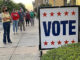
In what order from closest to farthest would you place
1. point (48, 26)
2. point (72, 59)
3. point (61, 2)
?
point (72, 59), point (48, 26), point (61, 2)

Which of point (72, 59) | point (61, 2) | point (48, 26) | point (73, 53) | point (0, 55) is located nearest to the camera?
A: point (72, 59)

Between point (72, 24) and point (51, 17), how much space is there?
0.59 metres

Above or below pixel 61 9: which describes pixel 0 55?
below

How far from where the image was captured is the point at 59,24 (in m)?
5.74

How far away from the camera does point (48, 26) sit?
5.73 meters

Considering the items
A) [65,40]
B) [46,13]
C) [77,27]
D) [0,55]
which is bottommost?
[0,55]

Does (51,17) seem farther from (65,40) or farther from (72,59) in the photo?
(72,59)

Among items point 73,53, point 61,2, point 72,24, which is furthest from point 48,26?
point 61,2

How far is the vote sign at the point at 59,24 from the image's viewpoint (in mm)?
5770

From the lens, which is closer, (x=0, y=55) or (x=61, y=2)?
(x=0, y=55)

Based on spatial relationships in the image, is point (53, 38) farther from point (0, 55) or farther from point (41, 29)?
point (0, 55)

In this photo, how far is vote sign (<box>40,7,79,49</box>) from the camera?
5.77 metres

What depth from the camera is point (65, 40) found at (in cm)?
601

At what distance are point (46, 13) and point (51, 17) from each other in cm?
18
